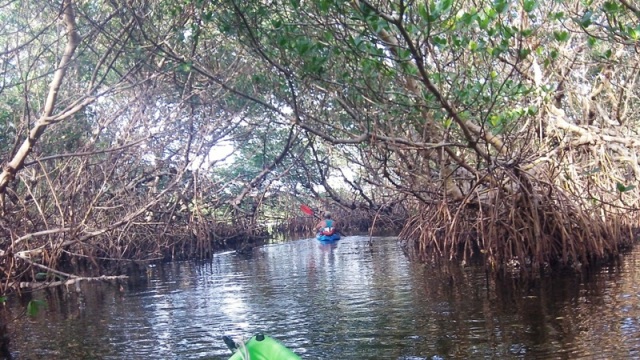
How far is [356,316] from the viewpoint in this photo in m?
6.25

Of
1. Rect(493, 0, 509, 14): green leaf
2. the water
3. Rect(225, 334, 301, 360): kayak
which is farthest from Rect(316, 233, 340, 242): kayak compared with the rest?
Rect(225, 334, 301, 360): kayak

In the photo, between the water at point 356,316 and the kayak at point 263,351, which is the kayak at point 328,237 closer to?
the water at point 356,316

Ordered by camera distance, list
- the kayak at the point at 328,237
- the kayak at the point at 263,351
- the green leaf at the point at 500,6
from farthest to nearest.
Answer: the kayak at the point at 328,237 → the green leaf at the point at 500,6 → the kayak at the point at 263,351

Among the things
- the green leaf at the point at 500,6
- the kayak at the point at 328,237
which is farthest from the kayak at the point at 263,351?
the kayak at the point at 328,237

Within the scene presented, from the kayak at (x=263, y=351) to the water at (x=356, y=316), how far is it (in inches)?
62.1

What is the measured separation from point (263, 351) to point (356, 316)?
2.98 meters

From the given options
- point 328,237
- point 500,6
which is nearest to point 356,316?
point 500,6

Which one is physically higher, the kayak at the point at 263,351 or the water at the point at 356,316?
the kayak at the point at 263,351

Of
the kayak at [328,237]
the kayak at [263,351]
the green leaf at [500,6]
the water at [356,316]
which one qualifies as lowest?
the water at [356,316]

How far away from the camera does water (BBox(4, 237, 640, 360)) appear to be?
4.98 metres

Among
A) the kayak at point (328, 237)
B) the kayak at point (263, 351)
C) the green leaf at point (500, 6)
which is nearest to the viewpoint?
the kayak at point (263, 351)

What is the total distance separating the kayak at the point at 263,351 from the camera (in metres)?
3.29

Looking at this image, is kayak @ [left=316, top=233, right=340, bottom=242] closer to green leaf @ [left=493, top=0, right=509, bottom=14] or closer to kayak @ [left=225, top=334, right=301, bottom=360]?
green leaf @ [left=493, top=0, right=509, bottom=14]

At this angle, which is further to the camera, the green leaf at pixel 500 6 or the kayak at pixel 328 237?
the kayak at pixel 328 237
